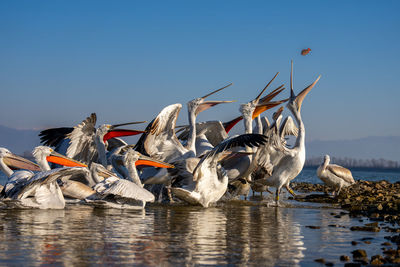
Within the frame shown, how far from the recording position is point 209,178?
25.1ft

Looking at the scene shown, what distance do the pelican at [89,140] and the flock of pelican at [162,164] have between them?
2cm

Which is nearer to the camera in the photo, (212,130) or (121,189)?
(121,189)

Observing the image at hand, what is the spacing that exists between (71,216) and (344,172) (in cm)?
652

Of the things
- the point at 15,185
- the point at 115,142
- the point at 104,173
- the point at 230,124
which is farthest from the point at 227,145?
the point at 230,124

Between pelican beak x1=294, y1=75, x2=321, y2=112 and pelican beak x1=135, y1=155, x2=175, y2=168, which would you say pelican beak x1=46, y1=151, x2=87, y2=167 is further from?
pelican beak x1=294, y1=75, x2=321, y2=112

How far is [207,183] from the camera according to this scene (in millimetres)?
7660

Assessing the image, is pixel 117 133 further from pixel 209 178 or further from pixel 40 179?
pixel 40 179

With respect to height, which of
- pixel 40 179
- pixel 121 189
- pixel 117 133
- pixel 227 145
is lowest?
pixel 121 189

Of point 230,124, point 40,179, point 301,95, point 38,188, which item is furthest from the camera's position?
point 230,124

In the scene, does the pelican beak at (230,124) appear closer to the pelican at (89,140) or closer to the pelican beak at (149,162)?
the pelican at (89,140)

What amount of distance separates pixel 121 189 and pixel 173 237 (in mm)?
2275

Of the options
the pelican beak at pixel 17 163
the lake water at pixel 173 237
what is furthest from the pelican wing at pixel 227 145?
the pelican beak at pixel 17 163

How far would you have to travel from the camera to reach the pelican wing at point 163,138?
8906 millimetres

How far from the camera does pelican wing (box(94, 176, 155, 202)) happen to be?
22.6 feet
